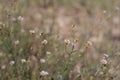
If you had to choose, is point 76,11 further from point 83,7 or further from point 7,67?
point 7,67

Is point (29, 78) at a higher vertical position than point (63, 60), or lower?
lower

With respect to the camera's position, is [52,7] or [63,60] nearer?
[63,60]

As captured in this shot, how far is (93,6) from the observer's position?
5.08 m

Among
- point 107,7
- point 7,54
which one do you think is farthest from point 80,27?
point 7,54

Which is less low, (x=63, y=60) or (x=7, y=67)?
(x=63, y=60)

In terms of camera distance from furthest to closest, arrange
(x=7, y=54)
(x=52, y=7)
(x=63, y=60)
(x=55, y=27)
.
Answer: (x=52, y=7) → (x=55, y=27) → (x=7, y=54) → (x=63, y=60)

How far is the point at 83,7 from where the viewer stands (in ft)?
16.9

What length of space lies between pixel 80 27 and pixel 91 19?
38 centimetres

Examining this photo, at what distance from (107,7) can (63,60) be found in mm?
2384

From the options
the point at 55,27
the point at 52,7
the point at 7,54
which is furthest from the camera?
the point at 52,7

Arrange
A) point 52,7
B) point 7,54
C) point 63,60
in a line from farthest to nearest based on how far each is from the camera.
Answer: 1. point 52,7
2. point 7,54
3. point 63,60

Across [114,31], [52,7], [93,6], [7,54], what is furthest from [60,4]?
[7,54]

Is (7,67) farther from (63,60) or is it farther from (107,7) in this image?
(107,7)

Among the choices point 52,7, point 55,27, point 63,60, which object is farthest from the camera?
point 52,7
